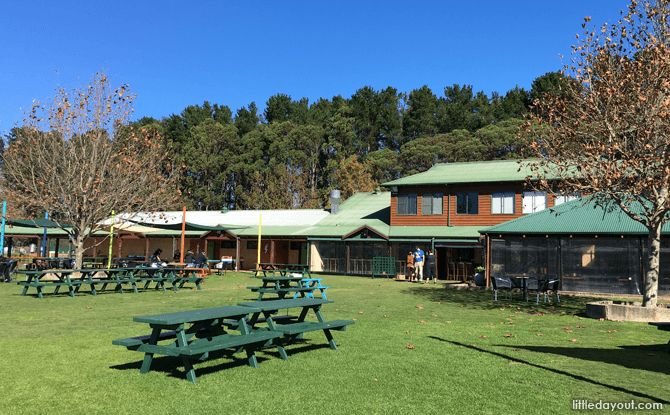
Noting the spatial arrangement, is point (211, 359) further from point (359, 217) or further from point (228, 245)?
point (228, 245)

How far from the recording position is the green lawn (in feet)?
16.3

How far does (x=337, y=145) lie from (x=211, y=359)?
49.9 metres

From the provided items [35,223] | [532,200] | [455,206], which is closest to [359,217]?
[455,206]

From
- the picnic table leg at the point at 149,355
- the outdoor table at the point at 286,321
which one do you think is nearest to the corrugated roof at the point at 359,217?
the outdoor table at the point at 286,321

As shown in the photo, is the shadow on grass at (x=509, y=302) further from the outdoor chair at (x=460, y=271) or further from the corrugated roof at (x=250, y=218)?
the corrugated roof at (x=250, y=218)

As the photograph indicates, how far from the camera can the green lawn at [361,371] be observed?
497cm

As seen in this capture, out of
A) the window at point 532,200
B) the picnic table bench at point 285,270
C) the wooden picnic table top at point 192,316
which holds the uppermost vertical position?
the window at point 532,200

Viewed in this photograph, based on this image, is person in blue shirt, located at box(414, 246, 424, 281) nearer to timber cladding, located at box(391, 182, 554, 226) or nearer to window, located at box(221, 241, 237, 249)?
timber cladding, located at box(391, 182, 554, 226)

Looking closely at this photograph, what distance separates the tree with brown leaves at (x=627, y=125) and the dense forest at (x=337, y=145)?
122ft

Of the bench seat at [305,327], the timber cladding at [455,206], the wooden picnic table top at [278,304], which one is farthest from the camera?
the timber cladding at [455,206]

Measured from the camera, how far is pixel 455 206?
29875 millimetres

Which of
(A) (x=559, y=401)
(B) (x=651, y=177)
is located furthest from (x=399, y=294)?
(A) (x=559, y=401)

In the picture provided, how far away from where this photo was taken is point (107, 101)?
22484 millimetres

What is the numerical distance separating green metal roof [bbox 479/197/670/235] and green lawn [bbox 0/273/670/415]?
33.6 ft
